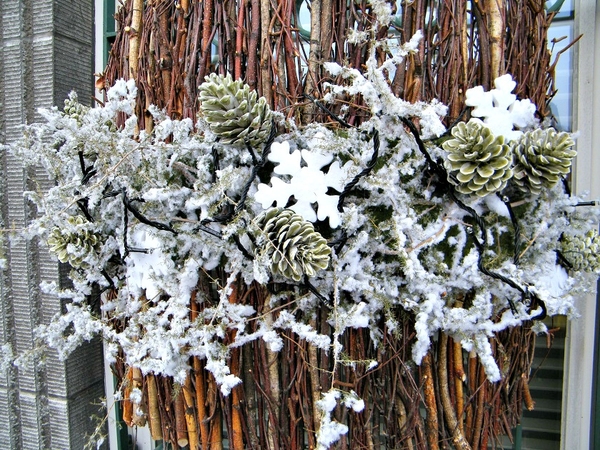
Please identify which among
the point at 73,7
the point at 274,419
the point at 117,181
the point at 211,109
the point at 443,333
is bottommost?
the point at 274,419

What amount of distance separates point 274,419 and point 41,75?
1.52 m

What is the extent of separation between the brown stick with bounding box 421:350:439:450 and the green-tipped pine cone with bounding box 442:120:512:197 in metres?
0.45

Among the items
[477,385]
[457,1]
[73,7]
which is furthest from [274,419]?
[73,7]

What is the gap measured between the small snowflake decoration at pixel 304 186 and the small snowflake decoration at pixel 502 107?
35cm

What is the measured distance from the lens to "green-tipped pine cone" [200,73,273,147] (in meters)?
0.86

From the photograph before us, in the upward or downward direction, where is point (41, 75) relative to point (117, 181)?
upward

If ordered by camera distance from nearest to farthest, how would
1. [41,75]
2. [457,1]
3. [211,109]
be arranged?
[211,109]
[457,1]
[41,75]

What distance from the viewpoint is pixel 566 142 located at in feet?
2.97

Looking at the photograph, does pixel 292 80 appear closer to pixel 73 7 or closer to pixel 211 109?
pixel 211 109

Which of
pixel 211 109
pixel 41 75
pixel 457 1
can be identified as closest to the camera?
pixel 211 109

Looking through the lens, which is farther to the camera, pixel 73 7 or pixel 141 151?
pixel 73 7

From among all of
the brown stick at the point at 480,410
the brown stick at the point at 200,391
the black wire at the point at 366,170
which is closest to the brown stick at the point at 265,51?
the black wire at the point at 366,170

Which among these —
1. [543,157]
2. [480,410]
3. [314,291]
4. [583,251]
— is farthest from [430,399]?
[543,157]

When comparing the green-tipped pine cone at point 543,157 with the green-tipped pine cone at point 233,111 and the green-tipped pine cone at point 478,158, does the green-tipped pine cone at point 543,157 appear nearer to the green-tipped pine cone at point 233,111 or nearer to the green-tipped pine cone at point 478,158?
the green-tipped pine cone at point 478,158
